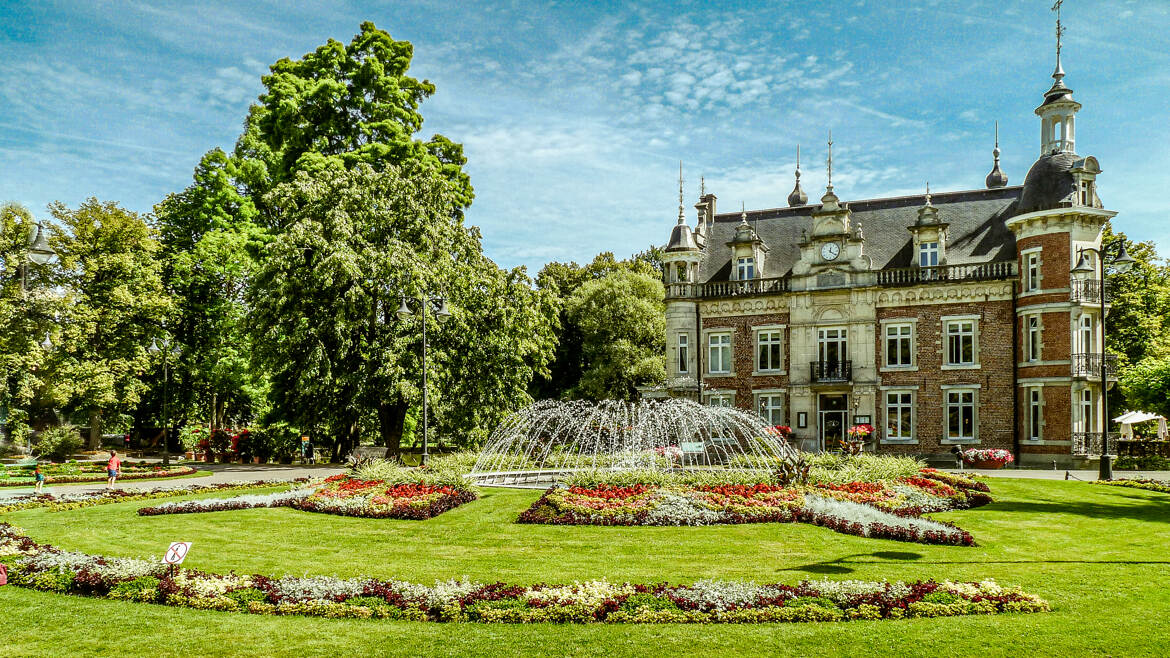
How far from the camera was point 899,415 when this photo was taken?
3909cm

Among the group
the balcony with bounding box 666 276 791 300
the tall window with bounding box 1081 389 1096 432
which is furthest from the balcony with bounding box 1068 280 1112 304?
the balcony with bounding box 666 276 791 300

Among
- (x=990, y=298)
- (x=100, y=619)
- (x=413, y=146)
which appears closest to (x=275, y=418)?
(x=413, y=146)

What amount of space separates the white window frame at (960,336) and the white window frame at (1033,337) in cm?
207

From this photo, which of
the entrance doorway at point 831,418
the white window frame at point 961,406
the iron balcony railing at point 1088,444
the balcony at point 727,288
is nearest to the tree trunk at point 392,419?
the balcony at point 727,288

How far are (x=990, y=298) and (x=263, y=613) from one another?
119 feet

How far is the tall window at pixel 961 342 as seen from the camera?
1500 inches

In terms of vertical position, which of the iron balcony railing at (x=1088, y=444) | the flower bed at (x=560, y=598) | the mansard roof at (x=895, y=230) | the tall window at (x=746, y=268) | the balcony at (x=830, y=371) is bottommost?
the flower bed at (x=560, y=598)

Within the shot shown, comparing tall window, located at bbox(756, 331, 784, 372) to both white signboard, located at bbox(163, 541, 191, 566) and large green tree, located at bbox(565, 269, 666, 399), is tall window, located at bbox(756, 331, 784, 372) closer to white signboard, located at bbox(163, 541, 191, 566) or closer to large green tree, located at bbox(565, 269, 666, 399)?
large green tree, located at bbox(565, 269, 666, 399)

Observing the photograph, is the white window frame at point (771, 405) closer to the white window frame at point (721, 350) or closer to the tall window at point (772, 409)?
the tall window at point (772, 409)

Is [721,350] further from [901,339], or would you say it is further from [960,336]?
[960,336]

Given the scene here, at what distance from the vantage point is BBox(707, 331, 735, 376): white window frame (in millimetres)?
42812

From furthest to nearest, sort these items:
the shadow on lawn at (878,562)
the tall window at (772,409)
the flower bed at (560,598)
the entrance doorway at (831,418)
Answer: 1. the tall window at (772,409)
2. the entrance doorway at (831,418)
3. the shadow on lawn at (878,562)
4. the flower bed at (560,598)

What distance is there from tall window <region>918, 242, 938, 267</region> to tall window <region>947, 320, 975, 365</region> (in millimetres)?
3212

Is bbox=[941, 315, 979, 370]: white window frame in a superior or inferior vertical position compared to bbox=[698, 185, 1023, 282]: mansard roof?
inferior
